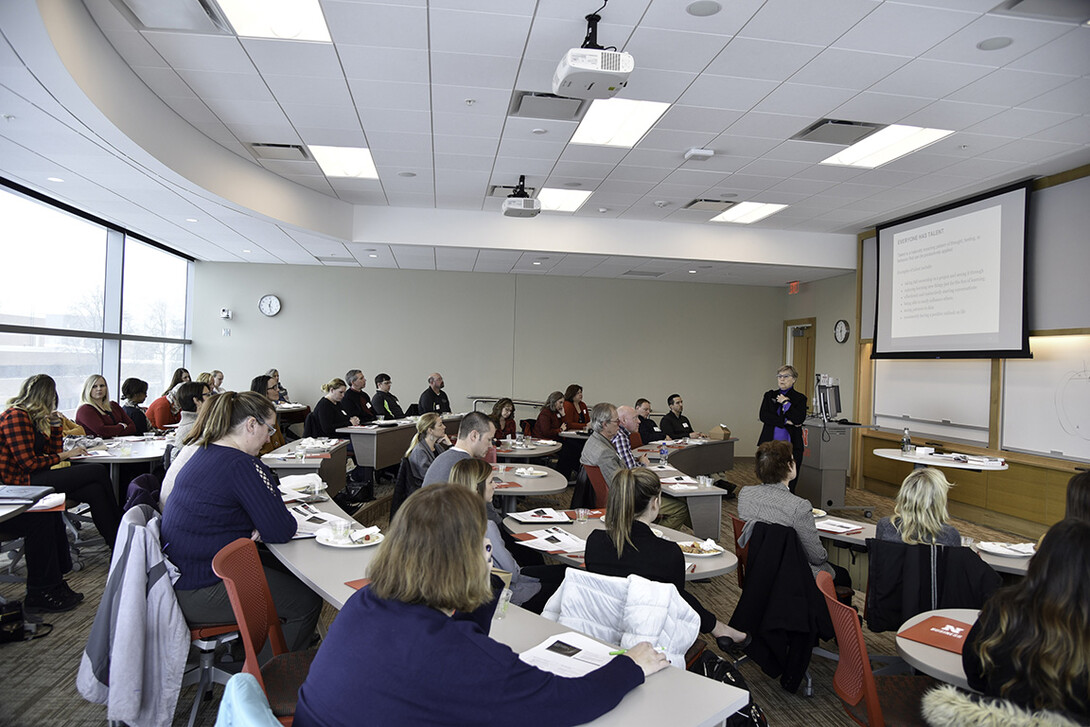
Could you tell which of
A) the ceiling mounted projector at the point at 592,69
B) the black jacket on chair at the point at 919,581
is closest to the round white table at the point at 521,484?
the black jacket on chair at the point at 919,581

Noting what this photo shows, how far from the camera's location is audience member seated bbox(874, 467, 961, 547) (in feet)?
9.99

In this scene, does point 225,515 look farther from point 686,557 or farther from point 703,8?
point 703,8

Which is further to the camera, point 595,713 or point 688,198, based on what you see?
point 688,198

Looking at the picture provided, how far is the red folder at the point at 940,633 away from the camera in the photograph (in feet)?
7.74

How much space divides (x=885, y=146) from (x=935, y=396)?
11.8 feet

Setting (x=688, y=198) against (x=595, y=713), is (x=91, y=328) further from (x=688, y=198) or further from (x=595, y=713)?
(x=595, y=713)

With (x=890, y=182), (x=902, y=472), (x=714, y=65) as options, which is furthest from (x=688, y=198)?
(x=902, y=472)

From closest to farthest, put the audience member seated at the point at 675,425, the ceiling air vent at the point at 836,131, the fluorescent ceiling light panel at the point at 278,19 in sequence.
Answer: the fluorescent ceiling light panel at the point at 278,19 → the ceiling air vent at the point at 836,131 → the audience member seated at the point at 675,425

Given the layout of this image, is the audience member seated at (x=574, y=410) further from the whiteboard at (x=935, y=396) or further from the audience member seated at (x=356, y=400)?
the whiteboard at (x=935, y=396)

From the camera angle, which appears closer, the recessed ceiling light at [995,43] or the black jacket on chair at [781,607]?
the black jacket on chair at [781,607]

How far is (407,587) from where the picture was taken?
1.46 meters

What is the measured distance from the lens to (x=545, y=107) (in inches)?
202

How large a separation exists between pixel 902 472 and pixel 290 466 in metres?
7.22

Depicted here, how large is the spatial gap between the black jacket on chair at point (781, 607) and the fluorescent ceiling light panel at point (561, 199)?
525cm
